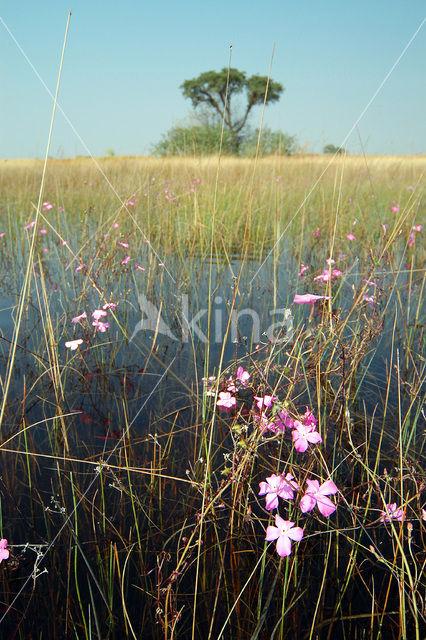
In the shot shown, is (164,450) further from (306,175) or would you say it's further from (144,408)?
(306,175)

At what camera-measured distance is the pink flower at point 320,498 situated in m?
0.84

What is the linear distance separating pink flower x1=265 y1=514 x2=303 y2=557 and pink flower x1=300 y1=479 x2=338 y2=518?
53 millimetres

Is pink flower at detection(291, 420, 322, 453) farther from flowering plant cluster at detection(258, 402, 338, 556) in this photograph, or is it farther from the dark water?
the dark water

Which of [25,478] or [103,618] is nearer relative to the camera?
[103,618]

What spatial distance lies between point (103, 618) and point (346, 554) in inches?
19.8

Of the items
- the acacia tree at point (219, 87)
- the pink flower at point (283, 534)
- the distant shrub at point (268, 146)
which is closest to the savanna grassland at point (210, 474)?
the pink flower at point (283, 534)

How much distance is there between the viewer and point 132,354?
69.2 inches

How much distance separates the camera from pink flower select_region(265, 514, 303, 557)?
0.78m

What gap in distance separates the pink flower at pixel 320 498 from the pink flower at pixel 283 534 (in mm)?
53

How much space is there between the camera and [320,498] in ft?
2.82

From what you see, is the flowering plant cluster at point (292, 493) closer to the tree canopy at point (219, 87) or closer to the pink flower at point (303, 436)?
the pink flower at point (303, 436)

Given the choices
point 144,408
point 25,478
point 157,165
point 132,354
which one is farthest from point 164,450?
point 157,165

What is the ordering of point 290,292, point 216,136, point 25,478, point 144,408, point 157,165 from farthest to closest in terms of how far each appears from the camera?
point 216,136
point 157,165
point 290,292
point 144,408
point 25,478

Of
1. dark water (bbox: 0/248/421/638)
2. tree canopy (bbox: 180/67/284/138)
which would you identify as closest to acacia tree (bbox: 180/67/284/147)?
tree canopy (bbox: 180/67/284/138)
